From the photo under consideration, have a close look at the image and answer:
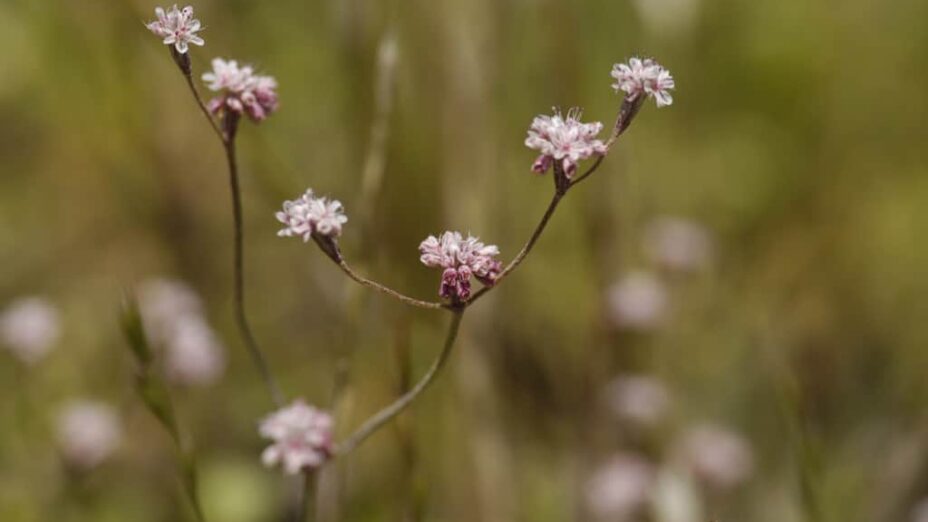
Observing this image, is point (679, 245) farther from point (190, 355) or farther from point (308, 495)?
point (308, 495)

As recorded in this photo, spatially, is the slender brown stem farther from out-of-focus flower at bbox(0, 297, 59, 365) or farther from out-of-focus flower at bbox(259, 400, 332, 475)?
out-of-focus flower at bbox(0, 297, 59, 365)

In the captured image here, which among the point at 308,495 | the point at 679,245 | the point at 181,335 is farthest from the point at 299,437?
A: the point at 679,245

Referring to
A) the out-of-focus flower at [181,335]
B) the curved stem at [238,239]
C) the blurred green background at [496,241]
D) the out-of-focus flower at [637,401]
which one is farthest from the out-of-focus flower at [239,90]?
the out-of-focus flower at [637,401]

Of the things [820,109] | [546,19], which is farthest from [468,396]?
[820,109]

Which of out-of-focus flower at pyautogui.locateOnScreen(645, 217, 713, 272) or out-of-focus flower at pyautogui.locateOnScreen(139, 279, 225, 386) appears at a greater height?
out-of-focus flower at pyautogui.locateOnScreen(645, 217, 713, 272)

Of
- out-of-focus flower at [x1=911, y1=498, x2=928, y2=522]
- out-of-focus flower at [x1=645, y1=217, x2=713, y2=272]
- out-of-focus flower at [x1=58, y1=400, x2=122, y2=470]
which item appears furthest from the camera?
out-of-focus flower at [x1=645, y1=217, x2=713, y2=272]

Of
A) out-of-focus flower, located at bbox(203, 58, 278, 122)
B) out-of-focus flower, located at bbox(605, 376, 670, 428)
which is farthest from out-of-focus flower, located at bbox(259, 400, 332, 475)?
out-of-focus flower, located at bbox(605, 376, 670, 428)

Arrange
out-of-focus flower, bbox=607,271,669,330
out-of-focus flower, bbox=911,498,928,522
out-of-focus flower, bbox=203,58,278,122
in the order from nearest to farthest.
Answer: out-of-focus flower, bbox=203,58,278,122
out-of-focus flower, bbox=911,498,928,522
out-of-focus flower, bbox=607,271,669,330
